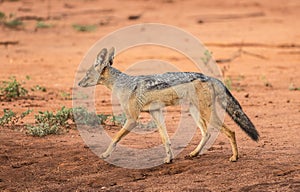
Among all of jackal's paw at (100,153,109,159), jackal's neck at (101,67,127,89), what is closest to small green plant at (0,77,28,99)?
jackal's neck at (101,67,127,89)

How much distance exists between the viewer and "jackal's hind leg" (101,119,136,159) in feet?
25.7

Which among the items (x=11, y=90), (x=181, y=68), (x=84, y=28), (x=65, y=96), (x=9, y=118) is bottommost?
(x=9, y=118)

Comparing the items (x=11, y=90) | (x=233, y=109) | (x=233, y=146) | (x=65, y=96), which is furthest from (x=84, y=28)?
(x=233, y=146)

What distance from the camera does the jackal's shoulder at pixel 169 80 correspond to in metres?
7.88

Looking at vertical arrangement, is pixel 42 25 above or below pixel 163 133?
above

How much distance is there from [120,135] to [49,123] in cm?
220

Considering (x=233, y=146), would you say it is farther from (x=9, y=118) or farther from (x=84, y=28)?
(x=84, y=28)

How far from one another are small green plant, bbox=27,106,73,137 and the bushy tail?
105 inches

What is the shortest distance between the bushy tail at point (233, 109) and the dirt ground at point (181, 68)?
0.36 meters

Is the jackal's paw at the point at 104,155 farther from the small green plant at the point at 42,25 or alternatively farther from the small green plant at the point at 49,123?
the small green plant at the point at 42,25

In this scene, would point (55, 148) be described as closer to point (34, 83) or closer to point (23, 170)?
point (23, 170)

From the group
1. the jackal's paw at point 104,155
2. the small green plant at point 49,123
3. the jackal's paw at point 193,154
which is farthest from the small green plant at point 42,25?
the jackal's paw at point 193,154

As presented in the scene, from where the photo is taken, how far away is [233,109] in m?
8.05

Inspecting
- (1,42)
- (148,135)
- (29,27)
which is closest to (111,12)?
(29,27)
